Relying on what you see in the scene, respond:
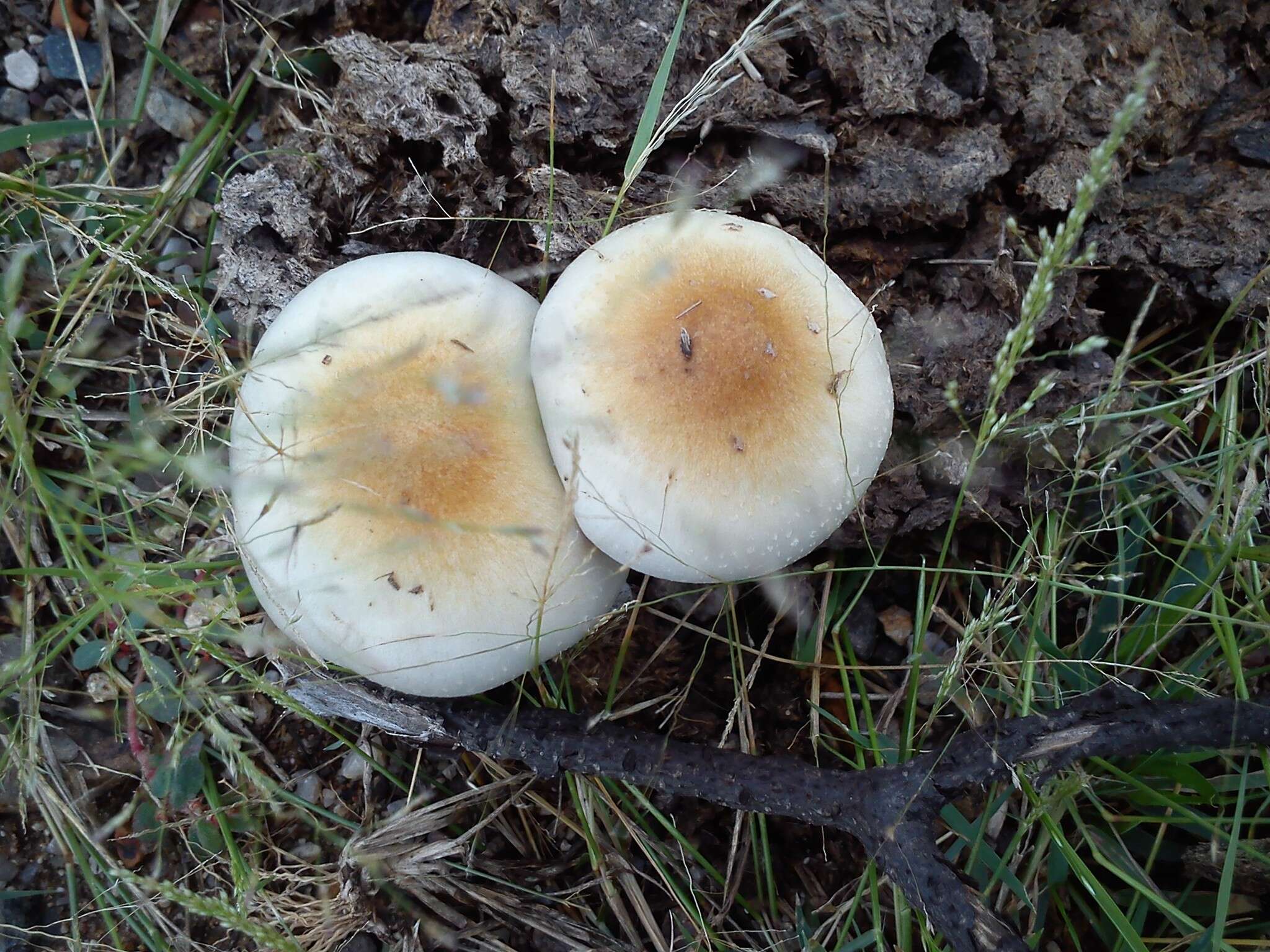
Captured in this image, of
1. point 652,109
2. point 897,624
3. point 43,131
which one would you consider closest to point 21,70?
point 43,131

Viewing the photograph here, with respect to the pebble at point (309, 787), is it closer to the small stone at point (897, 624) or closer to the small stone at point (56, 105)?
the small stone at point (897, 624)

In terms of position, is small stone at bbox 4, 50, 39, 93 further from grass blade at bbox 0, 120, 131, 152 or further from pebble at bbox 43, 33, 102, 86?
grass blade at bbox 0, 120, 131, 152

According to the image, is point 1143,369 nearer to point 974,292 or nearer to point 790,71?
point 974,292

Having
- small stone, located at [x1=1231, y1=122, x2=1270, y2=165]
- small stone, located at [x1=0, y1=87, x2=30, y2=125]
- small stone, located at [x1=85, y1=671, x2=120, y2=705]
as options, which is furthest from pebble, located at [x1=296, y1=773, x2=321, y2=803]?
small stone, located at [x1=1231, y1=122, x2=1270, y2=165]

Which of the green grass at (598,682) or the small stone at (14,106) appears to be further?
the small stone at (14,106)

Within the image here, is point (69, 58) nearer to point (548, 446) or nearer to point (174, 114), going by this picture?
point (174, 114)

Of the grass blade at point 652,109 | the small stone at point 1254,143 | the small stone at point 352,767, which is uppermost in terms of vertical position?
the small stone at point 1254,143

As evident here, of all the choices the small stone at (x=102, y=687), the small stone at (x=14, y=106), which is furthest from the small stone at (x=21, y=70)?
the small stone at (x=102, y=687)
